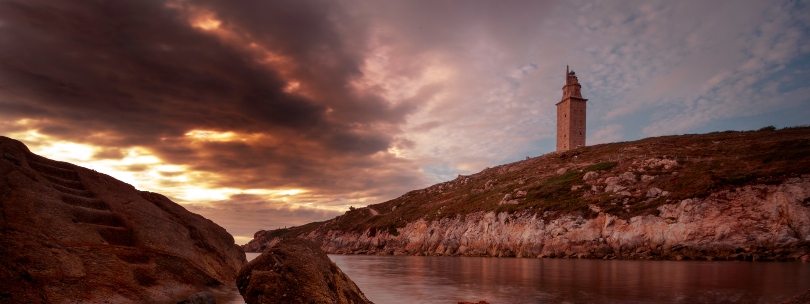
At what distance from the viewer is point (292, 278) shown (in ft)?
32.0

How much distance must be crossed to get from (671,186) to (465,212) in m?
33.5

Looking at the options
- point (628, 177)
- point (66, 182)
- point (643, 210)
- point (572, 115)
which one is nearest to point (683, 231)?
point (643, 210)

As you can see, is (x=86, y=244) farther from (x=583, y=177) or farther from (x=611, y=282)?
(x=583, y=177)

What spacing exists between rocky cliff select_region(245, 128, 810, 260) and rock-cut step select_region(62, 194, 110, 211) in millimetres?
47976

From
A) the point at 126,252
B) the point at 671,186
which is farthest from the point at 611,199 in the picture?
the point at 126,252

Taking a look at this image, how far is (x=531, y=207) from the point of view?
6269cm

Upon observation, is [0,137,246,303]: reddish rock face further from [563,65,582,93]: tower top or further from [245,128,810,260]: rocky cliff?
[563,65,582,93]: tower top

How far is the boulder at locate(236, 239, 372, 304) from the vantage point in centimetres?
941

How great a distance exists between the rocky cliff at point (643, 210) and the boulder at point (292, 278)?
144 ft

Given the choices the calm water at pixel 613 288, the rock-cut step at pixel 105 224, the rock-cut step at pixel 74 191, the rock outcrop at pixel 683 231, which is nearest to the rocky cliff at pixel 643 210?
the rock outcrop at pixel 683 231

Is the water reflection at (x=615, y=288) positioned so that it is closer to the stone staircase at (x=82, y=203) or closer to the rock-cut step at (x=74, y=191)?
the stone staircase at (x=82, y=203)

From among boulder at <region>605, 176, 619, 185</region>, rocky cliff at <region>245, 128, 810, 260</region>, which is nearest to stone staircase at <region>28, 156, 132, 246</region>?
rocky cliff at <region>245, 128, 810, 260</region>

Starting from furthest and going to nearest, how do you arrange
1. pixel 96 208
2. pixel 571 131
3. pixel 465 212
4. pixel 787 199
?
pixel 571 131
pixel 465 212
pixel 787 199
pixel 96 208

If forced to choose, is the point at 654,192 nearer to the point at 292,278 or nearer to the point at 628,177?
the point at 628,177
